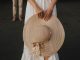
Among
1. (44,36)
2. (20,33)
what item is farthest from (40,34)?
(20,33)

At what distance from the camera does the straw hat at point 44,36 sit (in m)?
2.00

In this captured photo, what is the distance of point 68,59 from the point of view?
13.4 feet

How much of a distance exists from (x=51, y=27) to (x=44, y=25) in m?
0.06

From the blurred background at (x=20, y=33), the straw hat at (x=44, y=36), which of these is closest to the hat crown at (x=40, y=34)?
the straw hat at (x=44, y=36)

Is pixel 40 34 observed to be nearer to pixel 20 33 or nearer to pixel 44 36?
pixel 44 36

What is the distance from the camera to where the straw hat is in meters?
2.00

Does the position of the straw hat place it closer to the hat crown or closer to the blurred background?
the hat crown

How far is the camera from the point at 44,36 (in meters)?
2.00

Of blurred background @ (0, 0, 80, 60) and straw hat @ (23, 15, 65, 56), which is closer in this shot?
straw hat @ (23, 15, 65, 56)

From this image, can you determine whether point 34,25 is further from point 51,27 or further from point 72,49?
point 72,49

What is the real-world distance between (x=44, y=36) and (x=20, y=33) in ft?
11.4

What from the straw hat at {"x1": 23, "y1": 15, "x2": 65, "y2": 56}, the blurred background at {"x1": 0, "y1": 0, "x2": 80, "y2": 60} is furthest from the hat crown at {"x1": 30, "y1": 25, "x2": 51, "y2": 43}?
the blurred background at {"x1": 0, "y1": 0, "x2": 80, "y2": 60}

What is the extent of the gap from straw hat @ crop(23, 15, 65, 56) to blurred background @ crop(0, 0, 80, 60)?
2.02 metres

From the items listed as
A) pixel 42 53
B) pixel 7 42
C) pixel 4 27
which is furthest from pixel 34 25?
pixel 4 27
